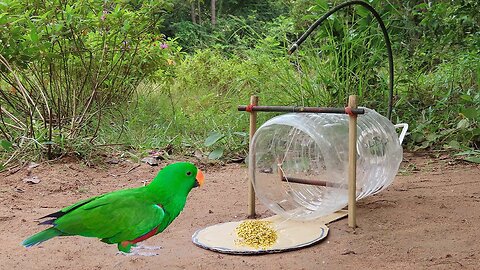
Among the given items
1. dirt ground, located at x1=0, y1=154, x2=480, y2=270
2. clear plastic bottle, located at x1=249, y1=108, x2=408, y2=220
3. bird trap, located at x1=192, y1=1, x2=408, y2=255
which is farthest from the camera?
clear plastic bottle, located at x1=249, y1=108, x2=408, y2=220

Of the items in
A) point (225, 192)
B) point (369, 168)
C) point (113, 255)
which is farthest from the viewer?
point (225, 192)

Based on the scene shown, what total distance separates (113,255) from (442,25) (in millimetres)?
3959

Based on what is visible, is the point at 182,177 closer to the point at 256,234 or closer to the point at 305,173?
the point at 256,234

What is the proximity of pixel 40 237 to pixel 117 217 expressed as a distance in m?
0.20

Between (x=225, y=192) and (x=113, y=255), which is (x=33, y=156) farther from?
(x=113, y=255)

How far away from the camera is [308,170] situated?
3436mm

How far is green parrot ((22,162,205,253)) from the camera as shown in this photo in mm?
1520

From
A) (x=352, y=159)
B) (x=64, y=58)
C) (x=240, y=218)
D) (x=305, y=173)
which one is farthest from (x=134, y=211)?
(x=64, y=58)

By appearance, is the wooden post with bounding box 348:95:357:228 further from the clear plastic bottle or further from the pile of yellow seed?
the pile of yellow seed

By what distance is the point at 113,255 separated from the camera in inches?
97.4

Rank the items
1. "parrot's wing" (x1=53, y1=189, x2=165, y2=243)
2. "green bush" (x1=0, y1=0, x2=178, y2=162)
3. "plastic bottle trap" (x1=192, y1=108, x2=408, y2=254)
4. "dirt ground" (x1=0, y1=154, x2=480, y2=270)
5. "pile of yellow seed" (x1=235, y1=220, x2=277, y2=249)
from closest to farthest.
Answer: "parrot's wing" (x1=53, y1=189, x2=165, y2=243), "dirt ground" (x1=0, y1=154, x2=480, y2=270), "pile of yellow seed" (x1=235, y1=220, x2=277, y2=249), "plastic bottle trap" (x1=192, y1=108, x2=408, y2=254), "green bush" (x1=0, y1=0, x2=178, y2=162)

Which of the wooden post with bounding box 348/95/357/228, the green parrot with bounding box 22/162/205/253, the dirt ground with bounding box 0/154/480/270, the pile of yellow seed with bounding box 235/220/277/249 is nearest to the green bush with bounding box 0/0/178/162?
the dirt ground with bounding box 0/154/480/270

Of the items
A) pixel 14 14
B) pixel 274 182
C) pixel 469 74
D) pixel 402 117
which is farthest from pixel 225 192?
pixel 469 74

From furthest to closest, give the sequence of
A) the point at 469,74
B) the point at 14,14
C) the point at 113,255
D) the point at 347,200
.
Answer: the point at 469,74, the point at 14,14, the point at 347,200, the point at 113,255
